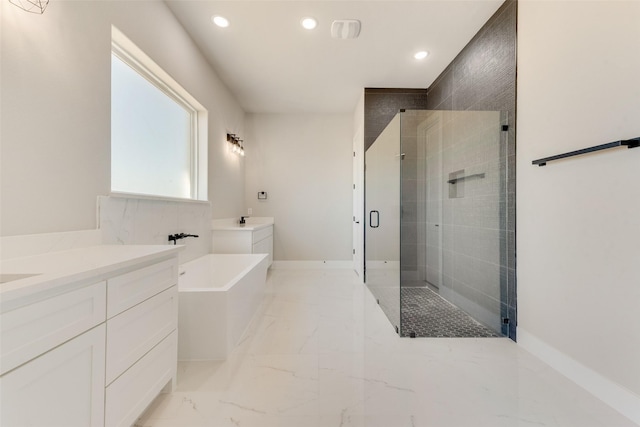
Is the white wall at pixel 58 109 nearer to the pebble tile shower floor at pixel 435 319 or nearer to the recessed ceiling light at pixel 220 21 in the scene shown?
the recessed ceiling light at pixel 220 21

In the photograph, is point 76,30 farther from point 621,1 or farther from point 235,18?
point 621,1

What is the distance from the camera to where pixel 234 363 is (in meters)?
1.65

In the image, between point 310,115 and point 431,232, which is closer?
point 431,232

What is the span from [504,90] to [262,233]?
302cm

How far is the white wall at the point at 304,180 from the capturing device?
4449mm

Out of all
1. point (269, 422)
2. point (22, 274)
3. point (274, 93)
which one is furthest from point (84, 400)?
point (274, 93)

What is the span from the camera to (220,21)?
7.47ft

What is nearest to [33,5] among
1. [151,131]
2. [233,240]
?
[151,131]

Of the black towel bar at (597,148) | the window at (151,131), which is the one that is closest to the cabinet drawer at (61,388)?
the window at (151,131)

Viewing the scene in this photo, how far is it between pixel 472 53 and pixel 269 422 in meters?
3.27

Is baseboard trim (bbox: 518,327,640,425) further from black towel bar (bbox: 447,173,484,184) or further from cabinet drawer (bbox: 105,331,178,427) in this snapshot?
cabinet drawer (bbox: 105,331,178,427)

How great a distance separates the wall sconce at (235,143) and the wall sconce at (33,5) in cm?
235

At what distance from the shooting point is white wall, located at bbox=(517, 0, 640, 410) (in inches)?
49.4

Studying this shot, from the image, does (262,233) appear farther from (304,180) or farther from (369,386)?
(369,386)
